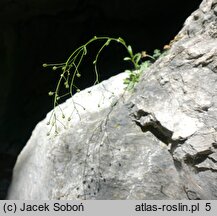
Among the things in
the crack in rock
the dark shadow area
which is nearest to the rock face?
the crack in rock

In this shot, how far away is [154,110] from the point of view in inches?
54.7

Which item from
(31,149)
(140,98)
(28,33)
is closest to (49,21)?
(28,33)

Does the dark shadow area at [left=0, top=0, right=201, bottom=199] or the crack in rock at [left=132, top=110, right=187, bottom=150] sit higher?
the dark shadow area at [left=0, top=0, right=201, bottom=199]

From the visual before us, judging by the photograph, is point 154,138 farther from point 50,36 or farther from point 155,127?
point 50,36

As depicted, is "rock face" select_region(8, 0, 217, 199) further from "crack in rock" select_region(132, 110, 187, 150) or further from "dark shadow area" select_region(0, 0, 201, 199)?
"dark shadow area" select_region(0, 0, 201, 199)

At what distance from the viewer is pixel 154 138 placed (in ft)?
4.56

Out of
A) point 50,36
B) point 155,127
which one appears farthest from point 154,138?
point 50,36

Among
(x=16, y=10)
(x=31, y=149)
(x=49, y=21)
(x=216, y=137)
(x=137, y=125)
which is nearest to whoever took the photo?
(x=216, y=137)

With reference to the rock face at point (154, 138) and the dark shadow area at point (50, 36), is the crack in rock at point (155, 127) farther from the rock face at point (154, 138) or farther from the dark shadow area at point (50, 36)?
the dark shadow area at point (50, 36)

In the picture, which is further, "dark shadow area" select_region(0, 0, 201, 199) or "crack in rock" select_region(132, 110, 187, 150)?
"dark shadow area" select_region(0, 0, 201, 199)

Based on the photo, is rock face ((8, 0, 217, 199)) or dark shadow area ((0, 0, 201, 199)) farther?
dark shadow area ((0, 0, 201, 199))

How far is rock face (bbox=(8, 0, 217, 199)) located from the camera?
1276mm

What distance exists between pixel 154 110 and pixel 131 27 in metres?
1.99

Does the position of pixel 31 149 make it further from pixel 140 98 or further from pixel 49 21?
pixel 49 21
